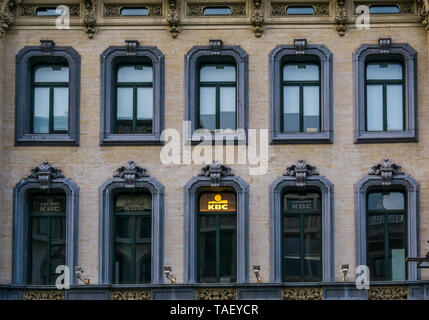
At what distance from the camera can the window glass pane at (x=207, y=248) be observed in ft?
105

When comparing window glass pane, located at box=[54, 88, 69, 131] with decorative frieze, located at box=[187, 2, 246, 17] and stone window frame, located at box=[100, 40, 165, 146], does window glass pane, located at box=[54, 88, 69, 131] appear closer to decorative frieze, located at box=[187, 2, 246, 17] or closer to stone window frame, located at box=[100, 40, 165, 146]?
stone window frame, located at box=[100, 40, 165, 146]

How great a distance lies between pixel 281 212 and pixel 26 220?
6963 mm

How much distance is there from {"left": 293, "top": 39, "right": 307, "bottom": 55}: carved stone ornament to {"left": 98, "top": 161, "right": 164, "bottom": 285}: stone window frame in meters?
5.27

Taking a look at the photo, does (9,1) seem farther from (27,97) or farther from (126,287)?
(126,287)

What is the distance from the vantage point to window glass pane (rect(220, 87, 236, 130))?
32469 mm

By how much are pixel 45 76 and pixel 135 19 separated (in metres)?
2.98

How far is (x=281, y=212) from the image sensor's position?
3192 cm

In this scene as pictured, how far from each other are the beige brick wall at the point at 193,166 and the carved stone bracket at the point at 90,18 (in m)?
0.21

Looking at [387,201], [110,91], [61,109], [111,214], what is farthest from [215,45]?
[387,201]

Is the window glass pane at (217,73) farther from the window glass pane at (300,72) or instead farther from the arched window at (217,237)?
the arched window at (217,237)

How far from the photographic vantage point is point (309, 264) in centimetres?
3186

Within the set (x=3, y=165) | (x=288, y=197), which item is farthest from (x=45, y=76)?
(x=288, y=197)

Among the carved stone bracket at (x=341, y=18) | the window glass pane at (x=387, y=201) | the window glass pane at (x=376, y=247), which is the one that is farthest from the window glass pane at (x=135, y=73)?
the window glass pane at (x=376, y=247)

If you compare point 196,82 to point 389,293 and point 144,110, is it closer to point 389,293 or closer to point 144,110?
point 144,110
